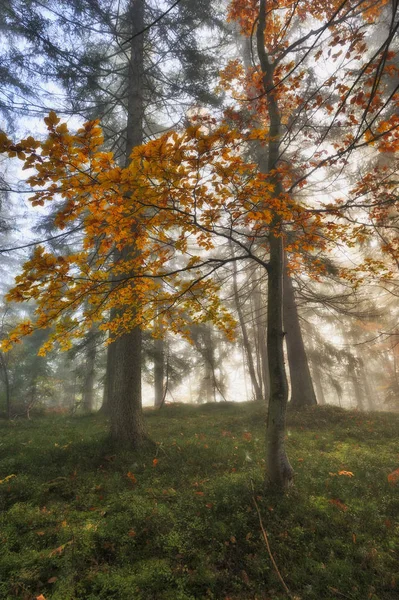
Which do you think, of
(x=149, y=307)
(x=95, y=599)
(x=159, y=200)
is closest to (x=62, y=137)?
(x=159, y=200)

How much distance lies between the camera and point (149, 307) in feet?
15.7

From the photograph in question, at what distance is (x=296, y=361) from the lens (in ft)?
32.4

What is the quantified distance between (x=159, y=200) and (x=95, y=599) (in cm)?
388

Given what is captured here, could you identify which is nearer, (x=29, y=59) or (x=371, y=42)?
(x=29, y=59)

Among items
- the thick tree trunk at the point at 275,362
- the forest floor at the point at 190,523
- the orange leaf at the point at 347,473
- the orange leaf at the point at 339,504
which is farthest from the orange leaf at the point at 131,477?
the orange leaf at the point at 347,473

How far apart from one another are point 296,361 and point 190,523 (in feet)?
23.3

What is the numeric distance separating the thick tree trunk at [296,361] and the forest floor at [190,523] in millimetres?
3091

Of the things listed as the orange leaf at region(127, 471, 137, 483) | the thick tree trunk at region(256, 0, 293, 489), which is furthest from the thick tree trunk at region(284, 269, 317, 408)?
the orange leaf at region(127, 471, 137, 483)

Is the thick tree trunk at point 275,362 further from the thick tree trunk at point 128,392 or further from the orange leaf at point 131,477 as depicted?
the thick tree trunk at point 128,392

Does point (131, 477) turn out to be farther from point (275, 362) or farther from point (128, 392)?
point (275, 362)

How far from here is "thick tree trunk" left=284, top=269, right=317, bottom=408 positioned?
9492 millimetres

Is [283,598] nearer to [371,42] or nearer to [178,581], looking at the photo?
[178,581]

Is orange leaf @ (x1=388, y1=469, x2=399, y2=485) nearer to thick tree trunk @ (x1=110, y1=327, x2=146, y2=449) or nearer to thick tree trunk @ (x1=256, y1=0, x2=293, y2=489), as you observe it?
thick tree trunk @ (x1=256, y1=0, x2=293, y2=489)

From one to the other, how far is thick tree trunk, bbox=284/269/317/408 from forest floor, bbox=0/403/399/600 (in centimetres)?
309
